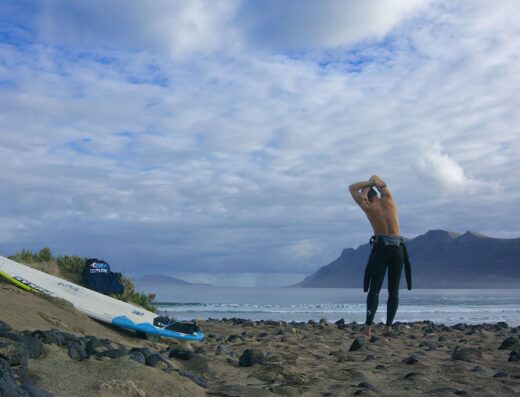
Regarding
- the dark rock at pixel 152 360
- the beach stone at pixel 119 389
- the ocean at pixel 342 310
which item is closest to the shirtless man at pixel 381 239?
the dark rock at pixel 152 360

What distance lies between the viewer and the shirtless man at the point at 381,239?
7465 mm

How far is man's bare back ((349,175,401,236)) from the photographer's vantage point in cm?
745

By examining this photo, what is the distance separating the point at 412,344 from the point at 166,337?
3.77 m

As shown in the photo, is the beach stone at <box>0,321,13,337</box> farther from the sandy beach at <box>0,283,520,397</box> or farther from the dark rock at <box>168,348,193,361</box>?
the dark rock at <box>168,348,193,361</box>

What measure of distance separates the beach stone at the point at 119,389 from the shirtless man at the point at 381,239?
15.9 feet

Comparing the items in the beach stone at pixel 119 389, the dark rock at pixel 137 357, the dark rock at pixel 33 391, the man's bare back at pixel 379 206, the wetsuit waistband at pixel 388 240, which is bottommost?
the beach stone at pixel 119 389

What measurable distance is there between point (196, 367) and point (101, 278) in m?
4.40

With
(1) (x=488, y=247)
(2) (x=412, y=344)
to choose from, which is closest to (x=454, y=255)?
(1) (x=488, y=247)

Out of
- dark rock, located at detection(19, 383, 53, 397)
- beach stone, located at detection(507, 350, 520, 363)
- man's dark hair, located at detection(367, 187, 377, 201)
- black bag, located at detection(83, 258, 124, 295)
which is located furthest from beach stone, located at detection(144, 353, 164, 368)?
black bag, located at detection(83, 258, 124, 295)

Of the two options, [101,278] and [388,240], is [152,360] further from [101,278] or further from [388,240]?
[101,278]

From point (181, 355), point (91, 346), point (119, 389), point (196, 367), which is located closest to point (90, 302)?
point (181, 355)

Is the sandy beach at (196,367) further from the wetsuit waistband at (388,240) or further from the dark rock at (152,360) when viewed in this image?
the wetsuit waistband at (388,240)

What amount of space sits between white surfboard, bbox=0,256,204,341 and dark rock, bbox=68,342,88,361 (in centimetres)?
266

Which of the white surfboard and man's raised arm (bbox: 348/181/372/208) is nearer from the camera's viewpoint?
the white surfboard
